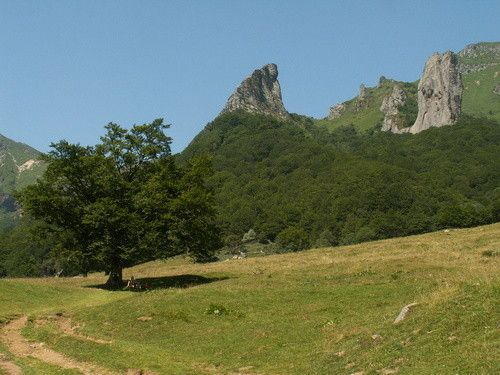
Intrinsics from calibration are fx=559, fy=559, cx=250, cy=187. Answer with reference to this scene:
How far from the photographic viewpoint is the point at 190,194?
51375 millimetres

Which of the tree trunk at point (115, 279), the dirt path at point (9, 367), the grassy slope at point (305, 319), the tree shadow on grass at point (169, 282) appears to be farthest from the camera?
the tree trunk at point (115, 279)

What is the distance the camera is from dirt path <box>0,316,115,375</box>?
23.5 m

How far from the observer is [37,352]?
87.6 feet

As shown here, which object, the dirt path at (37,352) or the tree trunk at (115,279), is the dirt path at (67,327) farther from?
the tree trunk at (115,279)

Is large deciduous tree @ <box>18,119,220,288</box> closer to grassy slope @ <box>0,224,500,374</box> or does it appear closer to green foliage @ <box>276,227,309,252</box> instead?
grassy slope @ <box>0,224,500,374</box>

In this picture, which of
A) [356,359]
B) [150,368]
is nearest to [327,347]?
[356,359]

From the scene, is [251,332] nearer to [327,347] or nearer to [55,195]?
[327,347]

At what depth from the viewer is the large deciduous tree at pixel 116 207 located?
50.0 m

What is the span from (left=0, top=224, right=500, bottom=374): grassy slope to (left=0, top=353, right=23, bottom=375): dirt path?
2.75ft

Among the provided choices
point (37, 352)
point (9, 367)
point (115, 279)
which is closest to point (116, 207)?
point (115, 279)

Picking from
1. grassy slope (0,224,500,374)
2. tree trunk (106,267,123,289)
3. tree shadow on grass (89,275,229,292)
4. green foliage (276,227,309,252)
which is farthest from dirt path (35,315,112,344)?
green foliage (276,227,309,252)

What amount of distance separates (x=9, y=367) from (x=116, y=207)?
28.6 metres

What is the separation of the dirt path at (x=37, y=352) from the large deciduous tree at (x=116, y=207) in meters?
17.9

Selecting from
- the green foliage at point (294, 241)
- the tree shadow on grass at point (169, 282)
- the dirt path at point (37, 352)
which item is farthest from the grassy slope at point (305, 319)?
the green foliage at point (294, 241)
